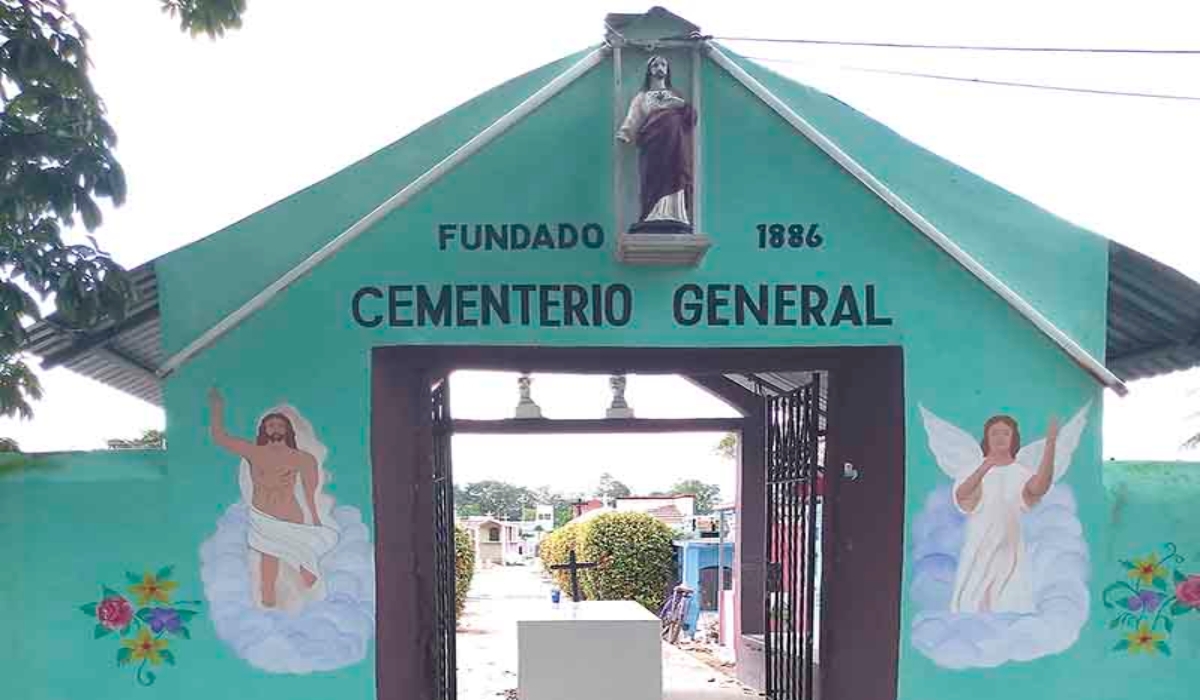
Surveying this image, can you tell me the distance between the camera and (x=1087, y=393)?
582 cm

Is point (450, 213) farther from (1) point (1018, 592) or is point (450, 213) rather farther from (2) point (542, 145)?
(1) point (1018, 592)

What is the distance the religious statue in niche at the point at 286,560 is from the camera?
18.4ft

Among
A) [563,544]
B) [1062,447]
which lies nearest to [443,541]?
[1062,447]

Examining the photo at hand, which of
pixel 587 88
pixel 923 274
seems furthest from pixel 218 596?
pixel 923 274

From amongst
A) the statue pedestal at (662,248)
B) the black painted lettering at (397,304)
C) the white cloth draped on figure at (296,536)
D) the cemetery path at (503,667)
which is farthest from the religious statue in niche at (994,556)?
the cemetery path at (503,667)

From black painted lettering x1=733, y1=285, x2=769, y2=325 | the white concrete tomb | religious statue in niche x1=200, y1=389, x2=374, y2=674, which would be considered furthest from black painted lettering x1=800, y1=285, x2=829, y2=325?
the white concrete tomb

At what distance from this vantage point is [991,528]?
577 cm

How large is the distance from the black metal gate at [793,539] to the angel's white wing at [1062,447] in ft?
5.41

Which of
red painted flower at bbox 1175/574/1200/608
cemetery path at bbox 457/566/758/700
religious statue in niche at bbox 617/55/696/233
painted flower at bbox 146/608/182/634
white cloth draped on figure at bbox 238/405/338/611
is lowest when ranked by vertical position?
cemetery path at bbox 457/566/758/700

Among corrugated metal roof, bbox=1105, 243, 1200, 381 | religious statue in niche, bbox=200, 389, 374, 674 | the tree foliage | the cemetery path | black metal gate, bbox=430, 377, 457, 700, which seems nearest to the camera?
the tree foliage

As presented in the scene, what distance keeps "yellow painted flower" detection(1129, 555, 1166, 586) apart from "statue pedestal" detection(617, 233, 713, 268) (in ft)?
10.2

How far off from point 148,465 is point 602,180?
3.02 m

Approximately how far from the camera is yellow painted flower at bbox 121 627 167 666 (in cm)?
561

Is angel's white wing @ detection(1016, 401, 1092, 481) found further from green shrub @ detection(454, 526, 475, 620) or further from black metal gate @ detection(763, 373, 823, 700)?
green shrub @ detection(454, 526, 475, 620)
